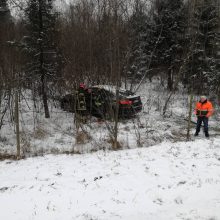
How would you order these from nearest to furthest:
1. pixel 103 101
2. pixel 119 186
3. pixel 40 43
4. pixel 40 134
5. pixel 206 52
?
pixel 119 186, pixel 103 101, pixel 40 134, pixel 40 43, pixel 206 52

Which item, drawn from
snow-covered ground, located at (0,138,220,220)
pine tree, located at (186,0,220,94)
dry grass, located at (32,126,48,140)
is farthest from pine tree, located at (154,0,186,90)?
snow-covered ground, located at (0,138,220,220)

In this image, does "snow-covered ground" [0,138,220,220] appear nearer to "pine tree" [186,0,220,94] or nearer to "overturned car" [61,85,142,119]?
"overturned car" [61,85,142,119]

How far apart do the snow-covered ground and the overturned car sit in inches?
115

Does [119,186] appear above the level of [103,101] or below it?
below

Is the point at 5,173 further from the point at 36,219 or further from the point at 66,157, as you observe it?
the point at 36,219

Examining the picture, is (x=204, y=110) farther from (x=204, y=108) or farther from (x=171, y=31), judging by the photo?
(x=171, y=31)

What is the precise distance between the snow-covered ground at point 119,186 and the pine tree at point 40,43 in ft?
26.3

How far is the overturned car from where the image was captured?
11.3 m

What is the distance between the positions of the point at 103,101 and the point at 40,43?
585 centimetres

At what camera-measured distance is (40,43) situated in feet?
51.1

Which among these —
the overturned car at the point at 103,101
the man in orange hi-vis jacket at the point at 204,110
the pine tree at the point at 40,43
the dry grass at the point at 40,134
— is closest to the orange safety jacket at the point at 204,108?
the man in orange hi-vis jacket at the point at 204,110

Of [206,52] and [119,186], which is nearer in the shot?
[119,186]

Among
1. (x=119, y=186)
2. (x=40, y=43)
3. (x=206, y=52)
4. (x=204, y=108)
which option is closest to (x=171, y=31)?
(x=206, y=52)

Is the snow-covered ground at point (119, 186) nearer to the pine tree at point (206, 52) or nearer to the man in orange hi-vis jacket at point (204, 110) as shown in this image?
the man in orange hi-vis jacket at point (204, 110)
